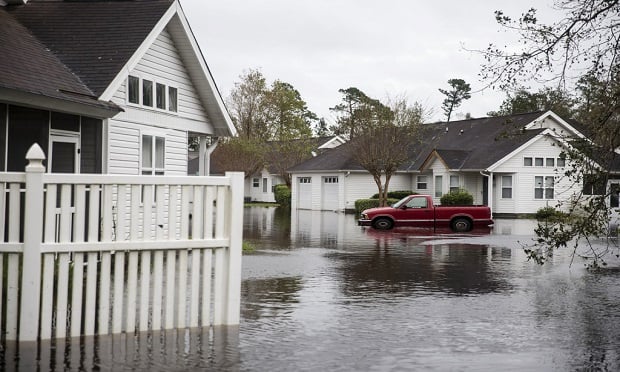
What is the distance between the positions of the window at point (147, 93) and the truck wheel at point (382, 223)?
44.9ft

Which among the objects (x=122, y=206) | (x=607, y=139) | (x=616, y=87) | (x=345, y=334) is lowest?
(x=345, y=334)

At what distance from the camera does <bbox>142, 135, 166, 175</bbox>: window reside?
20.2 metres

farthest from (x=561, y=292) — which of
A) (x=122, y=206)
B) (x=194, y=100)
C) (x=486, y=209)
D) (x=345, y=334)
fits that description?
(x=486, y=209)

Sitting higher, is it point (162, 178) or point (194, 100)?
point (194, 100)

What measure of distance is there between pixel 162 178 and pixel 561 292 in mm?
7631

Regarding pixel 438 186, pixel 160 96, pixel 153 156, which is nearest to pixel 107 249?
pixel 153 156

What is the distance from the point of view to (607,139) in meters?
10.7

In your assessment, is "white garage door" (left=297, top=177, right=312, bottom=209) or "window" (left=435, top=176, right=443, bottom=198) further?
"white garage door" (left=297, top=177, right=312, bottom=209)

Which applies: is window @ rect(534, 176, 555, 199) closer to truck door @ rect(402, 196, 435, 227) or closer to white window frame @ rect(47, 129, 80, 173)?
truck door @ rect(402, 196, 435, 227)

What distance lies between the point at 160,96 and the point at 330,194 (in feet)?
108

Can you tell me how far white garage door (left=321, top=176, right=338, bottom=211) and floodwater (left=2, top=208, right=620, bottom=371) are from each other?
34.0m

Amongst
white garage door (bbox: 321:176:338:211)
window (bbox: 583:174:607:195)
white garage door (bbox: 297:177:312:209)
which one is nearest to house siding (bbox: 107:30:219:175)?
window (bbox: 583:174:607:195)

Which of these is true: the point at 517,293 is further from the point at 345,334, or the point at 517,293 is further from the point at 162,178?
the point at 162,178

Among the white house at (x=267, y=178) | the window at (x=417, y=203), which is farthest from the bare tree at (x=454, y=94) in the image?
the window at (x=417, y=203)
